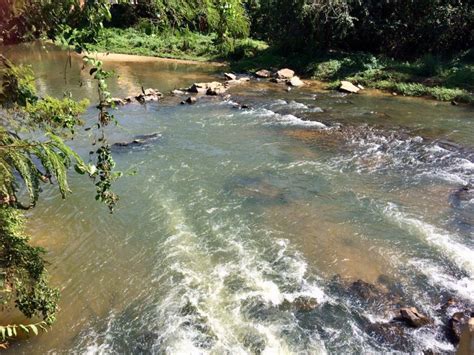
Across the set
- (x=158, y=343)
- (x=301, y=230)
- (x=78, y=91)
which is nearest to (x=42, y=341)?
(x=158, y=343)

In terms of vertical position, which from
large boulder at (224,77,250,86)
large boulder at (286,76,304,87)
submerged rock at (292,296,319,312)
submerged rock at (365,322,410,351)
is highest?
submerged rock at (365,322,410,351)

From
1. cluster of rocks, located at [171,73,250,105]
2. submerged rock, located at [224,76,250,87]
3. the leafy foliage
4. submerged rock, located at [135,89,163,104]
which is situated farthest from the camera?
submerged rock, located at [224,76,250,87]

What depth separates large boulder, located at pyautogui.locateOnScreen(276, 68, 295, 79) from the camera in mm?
26578

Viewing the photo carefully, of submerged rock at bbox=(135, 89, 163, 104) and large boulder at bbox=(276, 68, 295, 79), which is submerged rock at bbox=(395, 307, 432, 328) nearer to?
submerged rock at bbox=(135, 89, 163, 104)

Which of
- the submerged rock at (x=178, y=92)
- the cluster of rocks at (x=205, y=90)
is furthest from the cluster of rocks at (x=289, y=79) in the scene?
the submerged rock at (x=178, y=92)

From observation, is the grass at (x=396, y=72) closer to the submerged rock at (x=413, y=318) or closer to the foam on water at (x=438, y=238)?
the foam on water at (x=438, y=238)

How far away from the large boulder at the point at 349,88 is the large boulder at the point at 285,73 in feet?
13.5

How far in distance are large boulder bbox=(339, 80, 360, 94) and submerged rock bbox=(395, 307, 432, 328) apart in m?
17.1

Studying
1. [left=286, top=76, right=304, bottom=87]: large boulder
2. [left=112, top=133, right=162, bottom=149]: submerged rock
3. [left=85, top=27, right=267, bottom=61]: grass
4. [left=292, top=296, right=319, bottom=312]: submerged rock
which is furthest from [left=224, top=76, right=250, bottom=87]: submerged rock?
[left=292, top=296, right=319, bottom=312]: submerged rock

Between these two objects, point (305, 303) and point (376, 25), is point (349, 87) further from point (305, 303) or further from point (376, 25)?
point (305, 303)

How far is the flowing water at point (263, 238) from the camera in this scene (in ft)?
24.1

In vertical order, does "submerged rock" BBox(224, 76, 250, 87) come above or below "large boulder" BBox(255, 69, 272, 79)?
below

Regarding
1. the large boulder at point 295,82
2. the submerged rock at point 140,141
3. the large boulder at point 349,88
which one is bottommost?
the large boulder at point 295,82

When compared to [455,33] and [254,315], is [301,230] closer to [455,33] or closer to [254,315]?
[254,315]
